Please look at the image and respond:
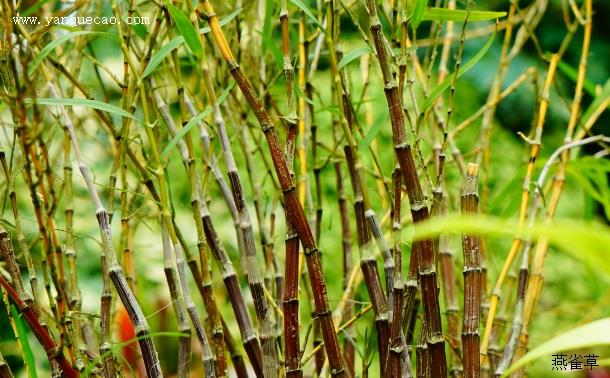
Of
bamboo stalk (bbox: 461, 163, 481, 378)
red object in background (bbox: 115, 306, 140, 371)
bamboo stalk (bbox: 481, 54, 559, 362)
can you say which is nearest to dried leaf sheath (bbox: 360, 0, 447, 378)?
bamboo stalk (bbox: 461, 163, 481, 378)

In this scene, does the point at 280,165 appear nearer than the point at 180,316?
Yes

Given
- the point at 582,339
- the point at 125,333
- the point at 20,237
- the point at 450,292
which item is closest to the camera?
the point at 582,339

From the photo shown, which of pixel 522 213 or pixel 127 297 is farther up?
pixel 522 213

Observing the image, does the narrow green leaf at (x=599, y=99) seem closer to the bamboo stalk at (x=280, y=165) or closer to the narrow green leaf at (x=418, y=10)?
the narrow green leaf at (x=418, y=10)

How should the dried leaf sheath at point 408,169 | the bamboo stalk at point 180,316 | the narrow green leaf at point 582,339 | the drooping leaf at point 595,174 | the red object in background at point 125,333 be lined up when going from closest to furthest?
1. the narrow green leaf at point 582,339
2. the dried leaf sheath at point 408,169
3. the bamboo stalk at point 180,316
4. the drooping leaf at point 595,174
5. the red object in background at point 125,333

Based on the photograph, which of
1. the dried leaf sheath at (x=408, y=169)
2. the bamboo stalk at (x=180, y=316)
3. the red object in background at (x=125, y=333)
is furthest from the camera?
the red object in background at (x=125, y=333)

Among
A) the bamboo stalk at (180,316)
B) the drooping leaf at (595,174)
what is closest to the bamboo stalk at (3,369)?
the bamboo stalk at (180,316)

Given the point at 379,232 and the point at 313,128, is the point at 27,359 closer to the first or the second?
the point at 379,232

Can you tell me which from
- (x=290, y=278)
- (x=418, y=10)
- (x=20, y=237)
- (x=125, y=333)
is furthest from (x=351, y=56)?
(x=125, y=333)

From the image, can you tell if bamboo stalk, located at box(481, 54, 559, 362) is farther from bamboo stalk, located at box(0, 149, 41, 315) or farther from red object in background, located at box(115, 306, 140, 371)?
red object in background, located at box(115, 306, 140, 371)

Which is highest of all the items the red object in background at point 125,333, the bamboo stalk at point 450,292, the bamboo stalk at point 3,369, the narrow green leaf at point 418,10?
the narrow green leaf at point 418,10

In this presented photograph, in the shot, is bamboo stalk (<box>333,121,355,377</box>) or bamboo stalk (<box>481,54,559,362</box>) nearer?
bamboo stalk (<box>481,54,559,362</box>)

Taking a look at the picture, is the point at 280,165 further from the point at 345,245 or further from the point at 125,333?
the point at 125,333

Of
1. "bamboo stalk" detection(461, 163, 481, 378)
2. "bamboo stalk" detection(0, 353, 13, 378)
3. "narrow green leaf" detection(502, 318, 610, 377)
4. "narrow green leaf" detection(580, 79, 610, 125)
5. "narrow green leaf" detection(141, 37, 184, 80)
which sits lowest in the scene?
"narrow green leaf" detection(502, 318, 610, 377)
